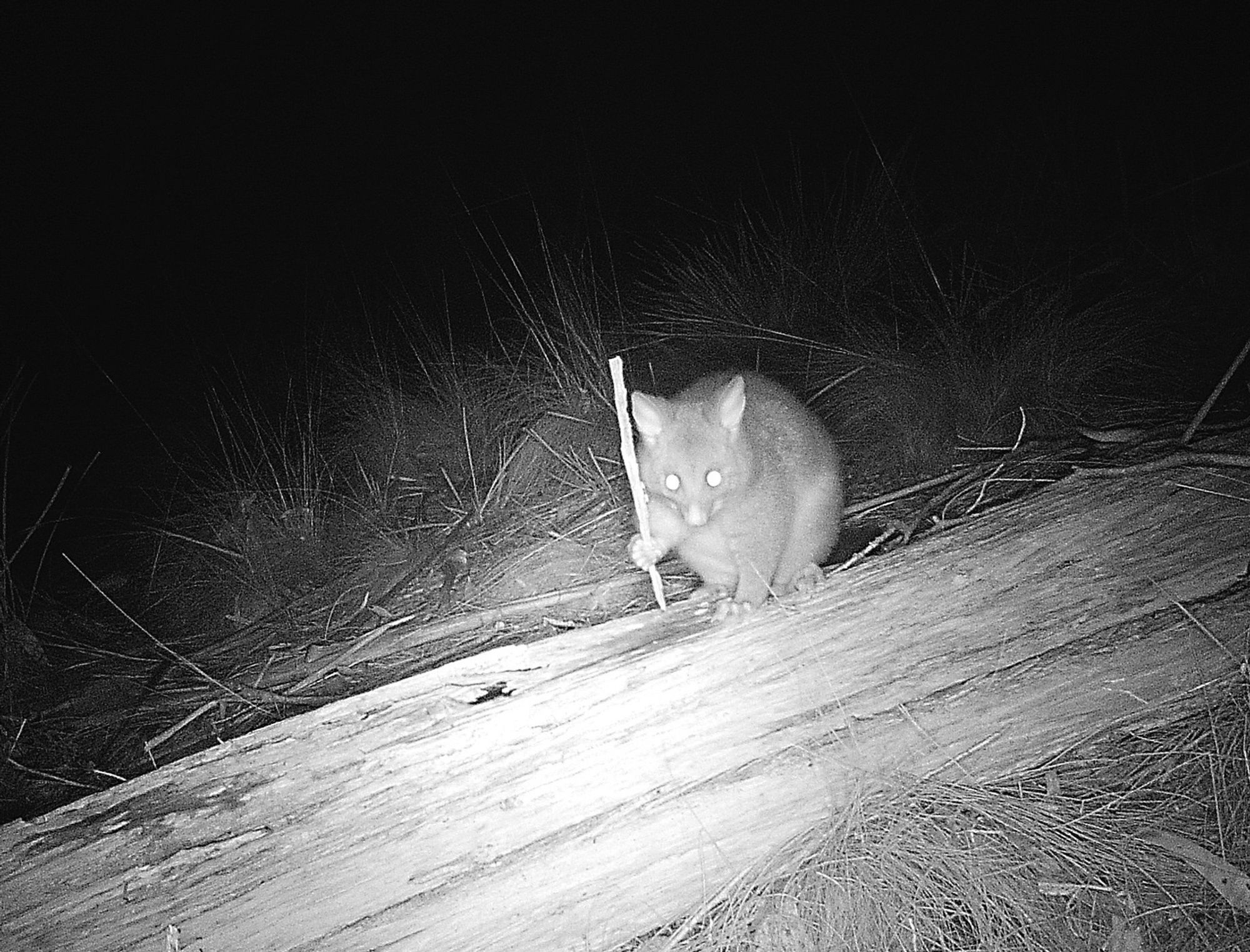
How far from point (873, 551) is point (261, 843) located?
1.89 metres

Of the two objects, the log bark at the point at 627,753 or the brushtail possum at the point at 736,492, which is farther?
the brushtail possum at the point at 736,492

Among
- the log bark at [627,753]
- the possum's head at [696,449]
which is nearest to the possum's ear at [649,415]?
the possum's head at [696,449]

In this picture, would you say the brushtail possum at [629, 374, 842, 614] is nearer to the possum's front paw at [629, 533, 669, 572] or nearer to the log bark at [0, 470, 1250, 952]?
the possum's front paw at [629, 533, 669, 572]

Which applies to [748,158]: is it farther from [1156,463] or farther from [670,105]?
[1156,463]

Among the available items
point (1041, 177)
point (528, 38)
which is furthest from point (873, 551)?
point (528, 38)

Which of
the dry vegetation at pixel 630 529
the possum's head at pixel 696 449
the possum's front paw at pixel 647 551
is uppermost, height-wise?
the possum's head at pixel 696 449

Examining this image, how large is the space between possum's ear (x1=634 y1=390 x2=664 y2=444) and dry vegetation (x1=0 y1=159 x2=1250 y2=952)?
2.00 feet

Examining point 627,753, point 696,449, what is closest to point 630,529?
point 696,449

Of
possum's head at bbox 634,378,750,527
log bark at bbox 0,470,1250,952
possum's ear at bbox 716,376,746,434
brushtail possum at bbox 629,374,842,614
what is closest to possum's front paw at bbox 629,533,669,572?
brushtail possum at bbox 629,374,842,614

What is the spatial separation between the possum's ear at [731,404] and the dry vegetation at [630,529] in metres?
0.67

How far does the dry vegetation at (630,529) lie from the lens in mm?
2000

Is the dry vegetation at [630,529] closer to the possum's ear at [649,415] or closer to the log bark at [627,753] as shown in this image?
the log bark at [627,753]

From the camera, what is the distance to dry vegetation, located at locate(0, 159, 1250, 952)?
6.56 ft

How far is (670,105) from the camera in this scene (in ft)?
31.6
